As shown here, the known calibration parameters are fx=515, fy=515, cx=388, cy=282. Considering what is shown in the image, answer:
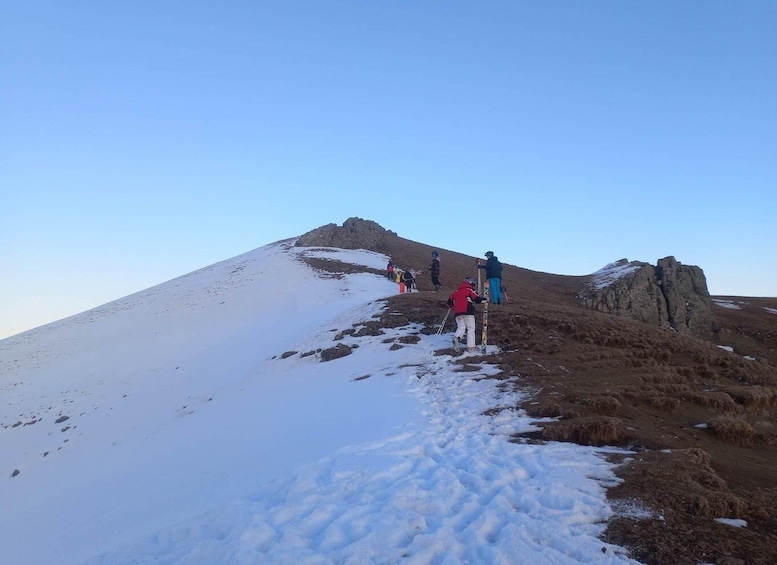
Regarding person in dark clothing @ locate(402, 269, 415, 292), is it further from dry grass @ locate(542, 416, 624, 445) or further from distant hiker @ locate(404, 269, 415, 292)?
dry grass @ locate(542, 416, 624, 445)

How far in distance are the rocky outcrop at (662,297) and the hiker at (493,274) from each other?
16.1 metres

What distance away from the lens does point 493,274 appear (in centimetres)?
1898

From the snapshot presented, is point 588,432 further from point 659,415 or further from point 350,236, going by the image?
Result: point 350,236

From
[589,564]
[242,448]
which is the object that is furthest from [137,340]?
[589,564]

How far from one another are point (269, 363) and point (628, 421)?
11814 millimetres

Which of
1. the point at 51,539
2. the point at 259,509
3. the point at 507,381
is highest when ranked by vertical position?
the point at 507,381

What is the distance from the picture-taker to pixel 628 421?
27.9 feet

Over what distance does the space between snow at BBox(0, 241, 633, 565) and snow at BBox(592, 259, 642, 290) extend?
21.5m

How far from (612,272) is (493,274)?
2308 centimetres

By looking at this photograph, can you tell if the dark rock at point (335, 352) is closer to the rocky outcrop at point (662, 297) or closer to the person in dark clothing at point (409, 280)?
the person in dark clothing at point (409, 280)

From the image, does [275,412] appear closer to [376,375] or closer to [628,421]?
[376,375]

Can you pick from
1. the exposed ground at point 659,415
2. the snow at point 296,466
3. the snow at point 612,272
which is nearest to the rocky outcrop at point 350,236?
the snow at point 612,272

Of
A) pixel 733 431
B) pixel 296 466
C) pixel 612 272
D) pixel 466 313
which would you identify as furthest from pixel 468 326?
pixel 612 272

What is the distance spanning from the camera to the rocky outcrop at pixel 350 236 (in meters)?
46.4
